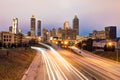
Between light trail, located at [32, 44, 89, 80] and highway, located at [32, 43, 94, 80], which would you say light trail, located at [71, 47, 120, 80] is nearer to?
highway, located at [32, 43, 94, 80]

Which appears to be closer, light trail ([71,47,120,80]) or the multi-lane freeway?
the multi-lane freeway

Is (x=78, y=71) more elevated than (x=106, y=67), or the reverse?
(x=78, y=71)

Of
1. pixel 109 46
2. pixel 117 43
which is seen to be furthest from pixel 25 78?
pixel 117 43

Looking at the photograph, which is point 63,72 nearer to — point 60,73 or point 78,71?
point 60,73

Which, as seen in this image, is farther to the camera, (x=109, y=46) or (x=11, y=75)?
(x=109, y=46)

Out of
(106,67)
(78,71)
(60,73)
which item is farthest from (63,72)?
(106,67)

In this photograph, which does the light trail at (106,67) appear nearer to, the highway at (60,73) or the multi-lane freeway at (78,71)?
the multi-lane freeway at (78,71)

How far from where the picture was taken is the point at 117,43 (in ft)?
605

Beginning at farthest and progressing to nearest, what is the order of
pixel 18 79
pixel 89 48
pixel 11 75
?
pixel 89 48 → pixel 11 75 → pixel 18 79

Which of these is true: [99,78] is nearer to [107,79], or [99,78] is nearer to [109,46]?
[107,79]

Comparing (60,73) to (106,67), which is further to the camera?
(106,67)

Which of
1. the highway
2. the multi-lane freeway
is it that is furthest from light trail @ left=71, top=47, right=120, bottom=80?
the highway

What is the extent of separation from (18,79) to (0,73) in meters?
3.72

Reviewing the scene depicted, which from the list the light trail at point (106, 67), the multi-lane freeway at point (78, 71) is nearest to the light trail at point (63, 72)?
the multi-lane freeway at point (78, 71)
